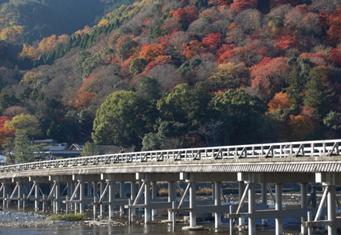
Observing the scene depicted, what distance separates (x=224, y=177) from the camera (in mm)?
40625

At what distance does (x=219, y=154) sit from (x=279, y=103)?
44.6m

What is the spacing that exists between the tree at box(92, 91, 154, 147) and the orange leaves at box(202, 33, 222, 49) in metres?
25.2

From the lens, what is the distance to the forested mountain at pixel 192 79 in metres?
77.1

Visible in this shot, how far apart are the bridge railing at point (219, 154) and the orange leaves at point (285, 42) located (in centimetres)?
4083

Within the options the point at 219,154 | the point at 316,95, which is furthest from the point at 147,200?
the point at 316,95

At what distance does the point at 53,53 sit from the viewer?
138 meters

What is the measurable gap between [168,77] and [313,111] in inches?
797

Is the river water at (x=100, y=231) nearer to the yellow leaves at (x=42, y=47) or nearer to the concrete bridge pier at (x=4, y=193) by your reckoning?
the concrete bridge pier at (x=4, y=193)

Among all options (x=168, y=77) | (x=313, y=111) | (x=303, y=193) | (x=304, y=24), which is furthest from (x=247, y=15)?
(x=303, y=193)

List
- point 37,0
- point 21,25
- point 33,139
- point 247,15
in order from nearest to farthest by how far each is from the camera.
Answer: point 33,139, point 247,15, point 21,25, point 37,0

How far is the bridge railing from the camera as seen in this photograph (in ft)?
102

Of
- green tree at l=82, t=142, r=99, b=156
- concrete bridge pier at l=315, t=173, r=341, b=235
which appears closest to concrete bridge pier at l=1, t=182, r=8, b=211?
green tree at l=82, t=142, r=99, b=156

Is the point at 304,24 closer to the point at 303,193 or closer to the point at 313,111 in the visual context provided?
the point at 313,111

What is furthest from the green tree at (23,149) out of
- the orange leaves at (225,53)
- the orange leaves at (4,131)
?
the orange leaves at (225,53)
